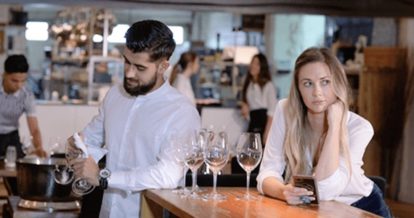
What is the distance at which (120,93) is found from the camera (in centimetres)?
376

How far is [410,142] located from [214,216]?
6686 mm

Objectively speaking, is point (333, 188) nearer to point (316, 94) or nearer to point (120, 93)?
point (316, 94)

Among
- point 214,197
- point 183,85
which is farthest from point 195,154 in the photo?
point 183,85

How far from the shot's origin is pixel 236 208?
126 inches

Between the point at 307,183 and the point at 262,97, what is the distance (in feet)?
23.2

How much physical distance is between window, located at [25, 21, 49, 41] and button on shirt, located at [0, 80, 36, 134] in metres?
7.31

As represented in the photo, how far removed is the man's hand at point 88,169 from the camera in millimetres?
3451

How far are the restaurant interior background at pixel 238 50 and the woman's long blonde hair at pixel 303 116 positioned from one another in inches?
129

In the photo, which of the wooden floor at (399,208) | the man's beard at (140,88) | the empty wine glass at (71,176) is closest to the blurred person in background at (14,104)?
the wooden floor at (399,208)

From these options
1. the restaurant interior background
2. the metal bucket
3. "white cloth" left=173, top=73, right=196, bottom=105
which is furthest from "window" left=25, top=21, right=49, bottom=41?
the metal bucket

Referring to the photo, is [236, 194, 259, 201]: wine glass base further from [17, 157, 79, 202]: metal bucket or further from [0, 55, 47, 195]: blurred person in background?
[0, 55, 47, 195]: blurred person in background

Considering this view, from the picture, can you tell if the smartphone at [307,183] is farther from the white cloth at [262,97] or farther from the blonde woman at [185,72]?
the blonde woman at [185,72]

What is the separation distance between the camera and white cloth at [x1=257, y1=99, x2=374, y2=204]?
3367 millimetres

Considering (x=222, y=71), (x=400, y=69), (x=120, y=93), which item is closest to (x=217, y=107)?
(x=222, y=71)
